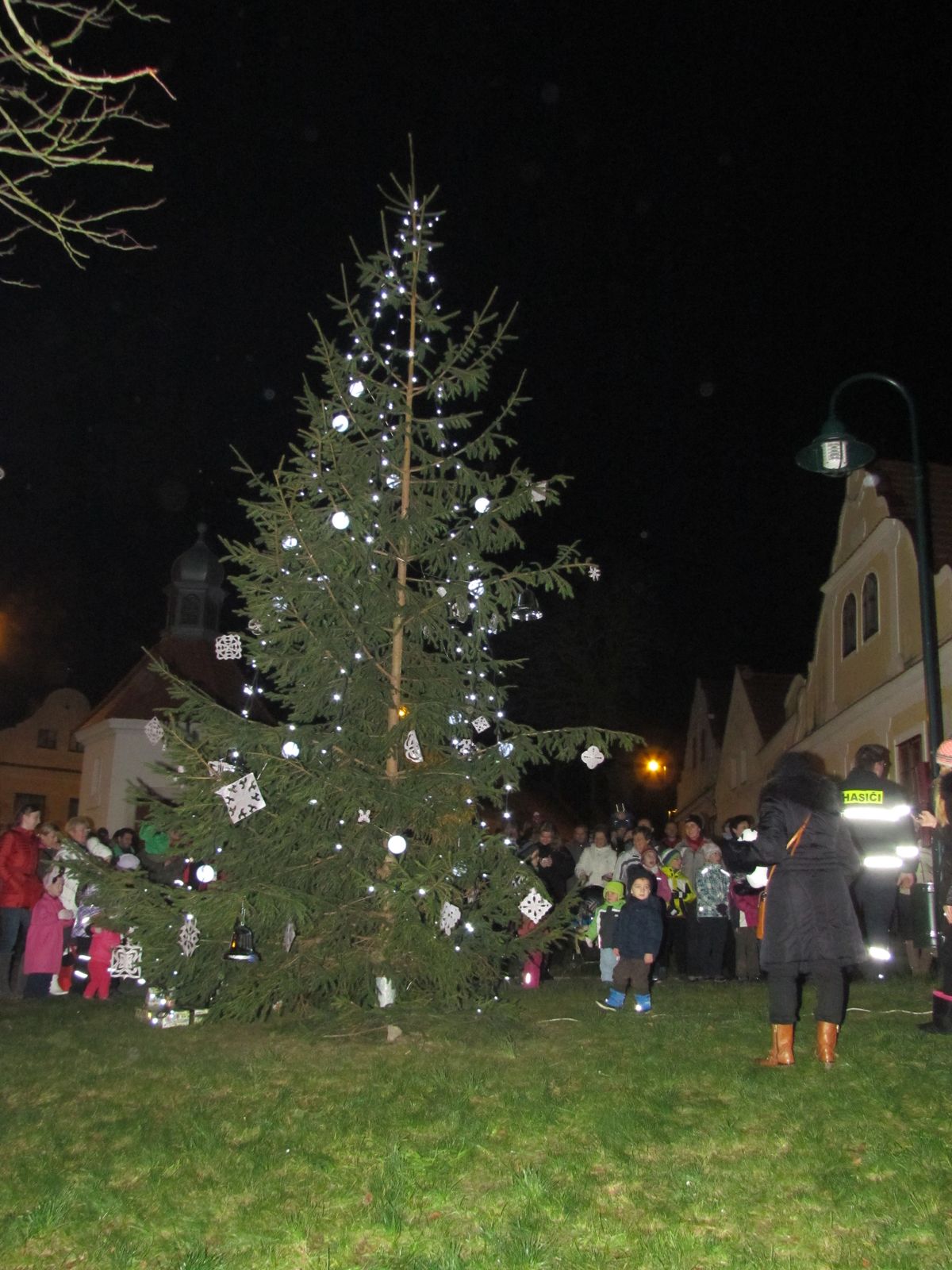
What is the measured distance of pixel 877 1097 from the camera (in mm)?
6242

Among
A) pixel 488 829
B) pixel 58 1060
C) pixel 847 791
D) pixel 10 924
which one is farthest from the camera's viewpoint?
pixel 10 924

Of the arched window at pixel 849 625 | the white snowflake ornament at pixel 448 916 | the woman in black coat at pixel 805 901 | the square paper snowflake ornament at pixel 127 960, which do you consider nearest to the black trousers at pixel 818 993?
the woman in black coat at pixel 805 901

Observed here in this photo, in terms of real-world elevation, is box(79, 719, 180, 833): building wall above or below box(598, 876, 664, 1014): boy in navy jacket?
above

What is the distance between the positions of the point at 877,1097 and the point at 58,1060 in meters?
5.16

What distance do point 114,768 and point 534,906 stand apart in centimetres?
3627

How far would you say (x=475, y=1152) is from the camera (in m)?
5.48

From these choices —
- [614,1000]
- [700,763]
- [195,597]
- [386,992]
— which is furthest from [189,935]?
[700,763]

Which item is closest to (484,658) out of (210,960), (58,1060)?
(210,960)

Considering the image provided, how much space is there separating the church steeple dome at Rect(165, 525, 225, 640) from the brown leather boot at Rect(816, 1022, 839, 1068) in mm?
42277

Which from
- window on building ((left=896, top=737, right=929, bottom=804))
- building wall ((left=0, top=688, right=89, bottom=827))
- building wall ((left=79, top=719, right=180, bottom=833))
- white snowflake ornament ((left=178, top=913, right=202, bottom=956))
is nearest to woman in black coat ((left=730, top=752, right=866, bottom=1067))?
white snowflake ornament ((left=178, top=913, right=202, bottom=956))

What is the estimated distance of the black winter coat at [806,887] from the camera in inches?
286

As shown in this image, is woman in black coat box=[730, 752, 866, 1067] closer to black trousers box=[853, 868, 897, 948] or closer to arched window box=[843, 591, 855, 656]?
black trousers box=[853, 868, 897, 948]

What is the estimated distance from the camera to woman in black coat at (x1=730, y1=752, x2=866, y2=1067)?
7176 mm

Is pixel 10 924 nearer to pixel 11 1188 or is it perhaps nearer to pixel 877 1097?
pixel 11 1188
